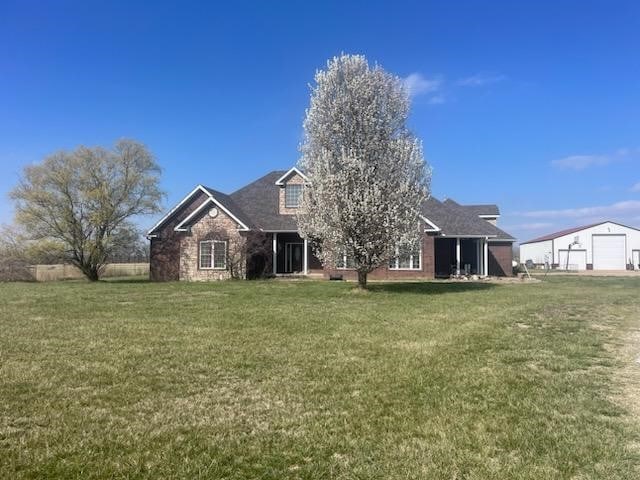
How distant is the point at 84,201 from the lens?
3139cm

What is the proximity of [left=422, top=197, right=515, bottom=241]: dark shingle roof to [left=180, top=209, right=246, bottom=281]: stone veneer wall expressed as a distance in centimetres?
1099

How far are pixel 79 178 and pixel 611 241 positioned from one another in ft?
166

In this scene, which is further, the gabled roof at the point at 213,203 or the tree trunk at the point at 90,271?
the tree trunk at the point at 90,271

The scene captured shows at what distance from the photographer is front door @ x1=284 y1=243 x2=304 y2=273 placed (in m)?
30.9

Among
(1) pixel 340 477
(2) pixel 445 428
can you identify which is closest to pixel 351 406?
(2) pixel 445 428

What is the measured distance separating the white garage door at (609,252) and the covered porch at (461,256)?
2805cm

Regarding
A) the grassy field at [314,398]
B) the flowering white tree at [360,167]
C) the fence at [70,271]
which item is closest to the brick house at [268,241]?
the flowering white tree at [360,167]

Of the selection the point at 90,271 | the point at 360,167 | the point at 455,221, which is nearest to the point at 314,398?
the point at 360,167

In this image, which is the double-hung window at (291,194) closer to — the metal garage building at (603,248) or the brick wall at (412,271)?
the brick wall at (412,271)

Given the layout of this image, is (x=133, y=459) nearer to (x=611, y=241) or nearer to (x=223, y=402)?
(x=223, y=402)

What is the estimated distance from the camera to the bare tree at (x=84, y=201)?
30.7 metres

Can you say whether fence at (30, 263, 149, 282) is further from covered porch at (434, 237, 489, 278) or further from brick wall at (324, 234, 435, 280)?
covered porch at (434, 237, 489, 278)

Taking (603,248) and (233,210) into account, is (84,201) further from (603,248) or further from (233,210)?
(603,248)

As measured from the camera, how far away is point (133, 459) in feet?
13.6
